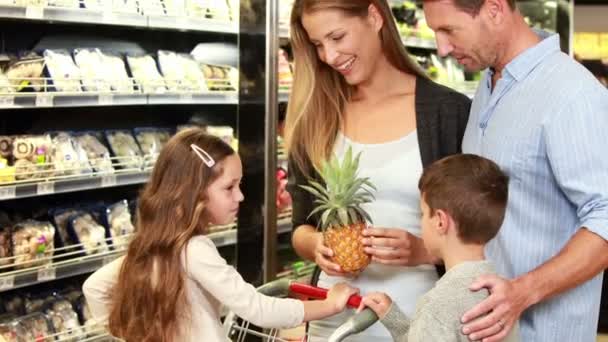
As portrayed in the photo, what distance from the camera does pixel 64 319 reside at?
3.62 metres

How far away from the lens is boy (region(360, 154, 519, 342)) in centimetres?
191

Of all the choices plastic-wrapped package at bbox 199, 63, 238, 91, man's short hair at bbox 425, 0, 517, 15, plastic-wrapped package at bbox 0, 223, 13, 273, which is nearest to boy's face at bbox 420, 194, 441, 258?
man's short hair at bbox 425, 0, 517, 15

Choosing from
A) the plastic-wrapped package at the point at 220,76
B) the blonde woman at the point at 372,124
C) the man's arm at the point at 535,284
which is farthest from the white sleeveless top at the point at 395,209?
the plastic-wrapped package at the point at 220,76

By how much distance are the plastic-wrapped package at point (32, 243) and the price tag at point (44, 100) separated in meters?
0.51

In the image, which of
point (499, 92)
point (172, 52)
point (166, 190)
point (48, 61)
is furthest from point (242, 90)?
point (499, 92)

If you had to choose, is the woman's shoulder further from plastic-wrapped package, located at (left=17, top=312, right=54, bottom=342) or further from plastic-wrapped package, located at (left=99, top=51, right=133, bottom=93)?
plastic-wrapped package, located at (left=17, top=312, right=54, bottom=342)

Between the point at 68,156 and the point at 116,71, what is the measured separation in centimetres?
46

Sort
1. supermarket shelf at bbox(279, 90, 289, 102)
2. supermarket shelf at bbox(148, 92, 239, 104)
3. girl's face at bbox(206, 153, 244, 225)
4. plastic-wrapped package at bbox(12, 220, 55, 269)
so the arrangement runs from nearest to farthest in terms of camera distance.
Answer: girl's face at bbox(206, 153, 244, 225) < plastic-wrapped package at bbox(12, 220, 55, 269) < supermarket shelf at bbox(148, 92, 239, 104) < supermarket shelf at bbox(279, 90, 289, 102)

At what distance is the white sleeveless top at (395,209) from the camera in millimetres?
2408

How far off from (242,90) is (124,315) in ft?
6.12

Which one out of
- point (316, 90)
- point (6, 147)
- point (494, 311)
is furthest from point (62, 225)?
point (494, 311)

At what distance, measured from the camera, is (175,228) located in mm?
2396

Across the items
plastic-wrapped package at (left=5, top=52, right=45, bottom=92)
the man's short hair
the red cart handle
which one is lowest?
the red cart handle

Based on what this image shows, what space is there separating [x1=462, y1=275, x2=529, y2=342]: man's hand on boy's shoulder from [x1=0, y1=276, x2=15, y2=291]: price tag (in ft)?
6.18
